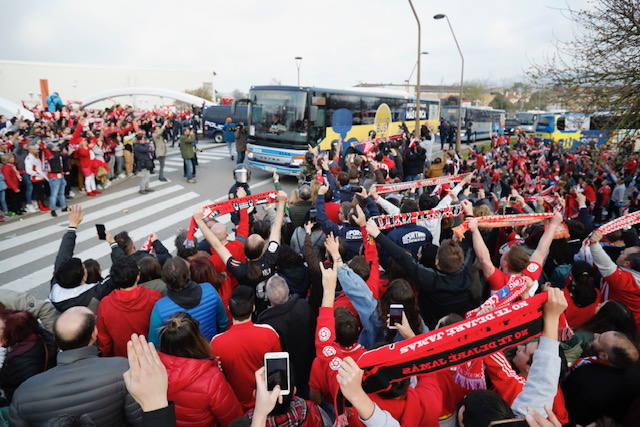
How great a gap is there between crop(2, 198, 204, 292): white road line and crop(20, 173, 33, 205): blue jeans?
3.31 meters

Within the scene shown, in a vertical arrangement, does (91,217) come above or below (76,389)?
below

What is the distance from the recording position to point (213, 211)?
5070mm

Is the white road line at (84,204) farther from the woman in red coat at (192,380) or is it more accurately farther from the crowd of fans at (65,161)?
the woman in red coat at (192,380)

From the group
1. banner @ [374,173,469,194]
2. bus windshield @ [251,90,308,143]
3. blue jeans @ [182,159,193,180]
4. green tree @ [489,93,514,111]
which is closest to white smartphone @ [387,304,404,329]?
banner @ [374,173,469,194]

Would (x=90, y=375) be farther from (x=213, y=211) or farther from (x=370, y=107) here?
(x=370, y=107)

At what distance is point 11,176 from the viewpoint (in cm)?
937

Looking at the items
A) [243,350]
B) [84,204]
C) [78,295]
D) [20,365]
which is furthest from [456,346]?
[84,204]

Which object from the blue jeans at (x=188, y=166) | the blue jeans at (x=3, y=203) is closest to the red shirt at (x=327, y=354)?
the blue jeans at (x=3, y=203)

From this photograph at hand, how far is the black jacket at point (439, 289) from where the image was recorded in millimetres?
3479

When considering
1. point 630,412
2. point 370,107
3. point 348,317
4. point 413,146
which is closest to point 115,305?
point 348,317

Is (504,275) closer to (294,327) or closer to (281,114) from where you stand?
(294,327)

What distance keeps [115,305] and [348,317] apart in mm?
1991

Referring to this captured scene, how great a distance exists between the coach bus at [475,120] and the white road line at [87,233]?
89.7ft

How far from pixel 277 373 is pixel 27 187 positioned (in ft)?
37.2
